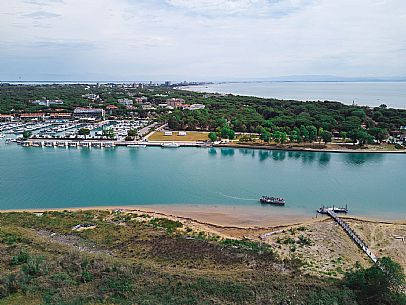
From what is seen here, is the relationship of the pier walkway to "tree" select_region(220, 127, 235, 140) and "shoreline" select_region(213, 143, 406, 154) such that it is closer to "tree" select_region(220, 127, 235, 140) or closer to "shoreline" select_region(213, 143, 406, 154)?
"shoreline" select_region(213, 143, 406, 154)

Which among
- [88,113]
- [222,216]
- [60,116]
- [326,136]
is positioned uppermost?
[88,113]

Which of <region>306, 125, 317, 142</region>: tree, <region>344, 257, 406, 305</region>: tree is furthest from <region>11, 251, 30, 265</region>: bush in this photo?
<region>306, 125, 317, 142</region>: tree

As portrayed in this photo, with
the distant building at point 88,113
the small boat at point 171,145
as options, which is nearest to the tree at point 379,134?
the small boat at point 171,145

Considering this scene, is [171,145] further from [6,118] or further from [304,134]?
[6,118]

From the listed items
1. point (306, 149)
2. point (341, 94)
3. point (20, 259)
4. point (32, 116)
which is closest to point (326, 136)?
point (306, 149)

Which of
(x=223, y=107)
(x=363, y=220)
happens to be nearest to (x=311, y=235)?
(x=363, y=220)
